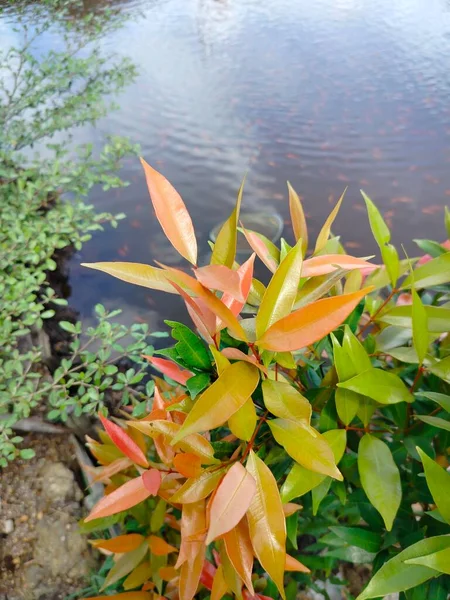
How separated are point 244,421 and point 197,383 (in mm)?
69

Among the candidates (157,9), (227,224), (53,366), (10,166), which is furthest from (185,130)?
(227,224)

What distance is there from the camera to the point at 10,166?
2221mm

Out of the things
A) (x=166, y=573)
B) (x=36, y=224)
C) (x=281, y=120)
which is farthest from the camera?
(x=281, y=120)

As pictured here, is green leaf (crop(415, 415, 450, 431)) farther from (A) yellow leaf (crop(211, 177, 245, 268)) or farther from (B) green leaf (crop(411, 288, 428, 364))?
(A) yellow leaf (crop(211, 177, 245, 268))

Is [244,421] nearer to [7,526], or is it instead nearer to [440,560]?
[440,560]

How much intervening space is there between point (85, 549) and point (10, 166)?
1798mm

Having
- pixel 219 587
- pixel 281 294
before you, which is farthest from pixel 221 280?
pixel 219 587

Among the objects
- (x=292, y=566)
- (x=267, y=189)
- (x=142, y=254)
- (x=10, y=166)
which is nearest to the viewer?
(x=292, y=566)

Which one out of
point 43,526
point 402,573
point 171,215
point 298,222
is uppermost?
point 171,215

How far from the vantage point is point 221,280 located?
1.40ft

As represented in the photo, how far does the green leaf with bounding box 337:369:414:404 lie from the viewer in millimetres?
572

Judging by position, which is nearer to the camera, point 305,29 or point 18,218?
point 18,218

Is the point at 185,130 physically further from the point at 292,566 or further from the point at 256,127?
the point at 292,566

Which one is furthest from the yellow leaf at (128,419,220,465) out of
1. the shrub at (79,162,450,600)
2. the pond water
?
the pond water
